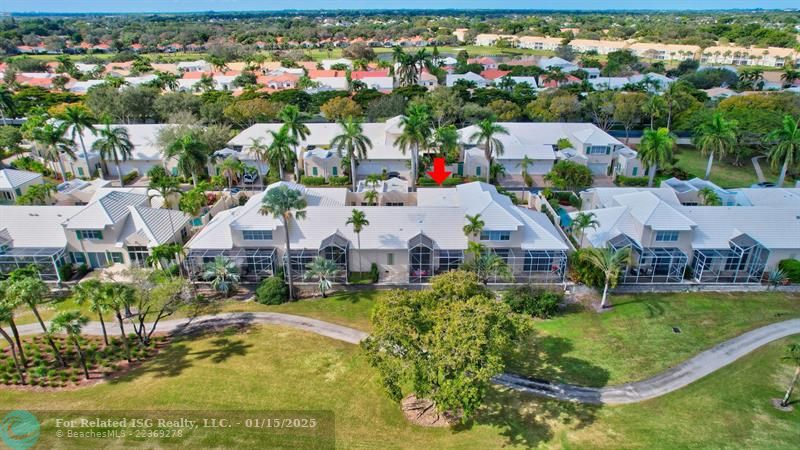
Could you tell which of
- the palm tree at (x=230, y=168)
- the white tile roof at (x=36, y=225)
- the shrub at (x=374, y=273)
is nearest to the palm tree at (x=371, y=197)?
the shrub at (x=374, y=273)

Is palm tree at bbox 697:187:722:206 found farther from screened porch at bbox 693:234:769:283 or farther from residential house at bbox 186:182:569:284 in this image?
residential house at bbox 186:182:569:284

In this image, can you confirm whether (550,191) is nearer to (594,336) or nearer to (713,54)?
(594,336)

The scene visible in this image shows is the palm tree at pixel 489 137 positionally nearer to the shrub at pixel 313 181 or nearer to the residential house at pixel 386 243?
the residential house at pixel 386 243

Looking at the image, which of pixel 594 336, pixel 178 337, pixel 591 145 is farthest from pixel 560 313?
pixel 591 145

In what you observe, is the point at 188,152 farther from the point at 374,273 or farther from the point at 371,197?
the point at 374,273

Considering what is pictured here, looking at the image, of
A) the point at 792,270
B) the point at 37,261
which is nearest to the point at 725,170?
the point at 792,270

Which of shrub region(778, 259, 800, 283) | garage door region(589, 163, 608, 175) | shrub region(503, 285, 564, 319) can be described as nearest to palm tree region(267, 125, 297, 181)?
shrub region(503, 285, 564, 319)
